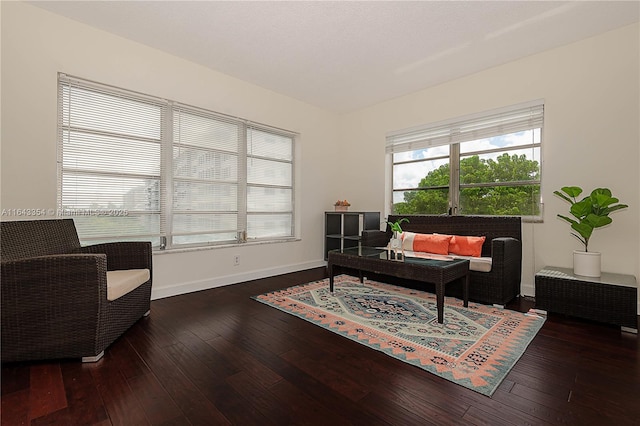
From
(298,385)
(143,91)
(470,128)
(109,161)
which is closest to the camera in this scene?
(298,385)

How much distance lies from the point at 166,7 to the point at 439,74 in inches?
130

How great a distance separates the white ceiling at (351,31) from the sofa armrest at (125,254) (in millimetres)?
2189

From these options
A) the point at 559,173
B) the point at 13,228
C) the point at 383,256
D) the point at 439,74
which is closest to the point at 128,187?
the point at 13,228

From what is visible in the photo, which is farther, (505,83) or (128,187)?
(505,83)

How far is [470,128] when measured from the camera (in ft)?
13.5

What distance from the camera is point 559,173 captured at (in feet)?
11.2

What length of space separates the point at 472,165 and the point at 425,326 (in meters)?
2.62

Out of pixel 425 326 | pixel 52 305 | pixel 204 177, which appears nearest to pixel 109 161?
pixel 204 177

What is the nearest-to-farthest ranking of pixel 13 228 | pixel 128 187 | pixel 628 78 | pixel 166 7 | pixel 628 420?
pixel 628 420 → pixel 13 228 → pixel 166 7 → pixel 628 78 → pixel 128 187

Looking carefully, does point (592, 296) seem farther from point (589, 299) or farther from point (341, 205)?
point (341, 205)

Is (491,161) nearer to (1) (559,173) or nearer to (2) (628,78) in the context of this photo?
(1) (559,173)

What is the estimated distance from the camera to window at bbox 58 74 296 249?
301 centimetres

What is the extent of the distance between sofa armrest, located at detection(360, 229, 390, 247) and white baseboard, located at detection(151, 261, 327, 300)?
51.1 inches

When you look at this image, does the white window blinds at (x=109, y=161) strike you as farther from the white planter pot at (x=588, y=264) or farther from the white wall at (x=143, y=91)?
the white planter pot at (x=588, y=264)
